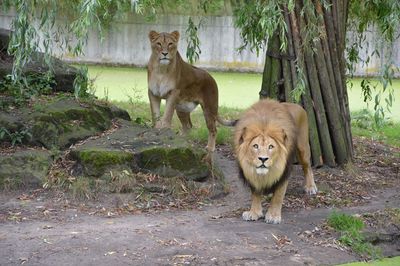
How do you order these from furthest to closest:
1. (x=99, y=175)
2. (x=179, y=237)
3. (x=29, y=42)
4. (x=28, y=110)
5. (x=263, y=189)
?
1. (x=28, y=110)
2. (x=99, y=175)
3. (x=263, y=189)
4. (x=179, y=237)
5. (x=29, y=42)

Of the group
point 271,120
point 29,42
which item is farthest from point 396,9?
point 29,42

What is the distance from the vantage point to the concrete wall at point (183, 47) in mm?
19719

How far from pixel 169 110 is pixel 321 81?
1.81 m

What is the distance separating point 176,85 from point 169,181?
1867 mm

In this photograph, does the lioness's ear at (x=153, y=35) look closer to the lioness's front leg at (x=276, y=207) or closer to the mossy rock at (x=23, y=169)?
the mossy rock at (x=23, y=169)

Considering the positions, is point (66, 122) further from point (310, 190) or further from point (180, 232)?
point (310, 190)

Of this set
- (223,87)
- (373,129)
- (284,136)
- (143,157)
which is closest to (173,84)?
(143,157)

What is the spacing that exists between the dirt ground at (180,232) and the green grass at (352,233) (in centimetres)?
10

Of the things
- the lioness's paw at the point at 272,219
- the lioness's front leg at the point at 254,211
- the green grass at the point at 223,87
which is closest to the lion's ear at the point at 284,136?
the lioness's front leg at the point at 254,211

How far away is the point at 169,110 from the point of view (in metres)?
8.52

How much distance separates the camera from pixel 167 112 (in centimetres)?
849

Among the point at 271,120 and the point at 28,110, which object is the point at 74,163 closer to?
the point at 28,110

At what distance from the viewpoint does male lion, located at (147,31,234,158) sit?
848 cm

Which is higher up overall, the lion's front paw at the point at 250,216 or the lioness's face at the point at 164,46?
the lioness's face at the point at 164,46
